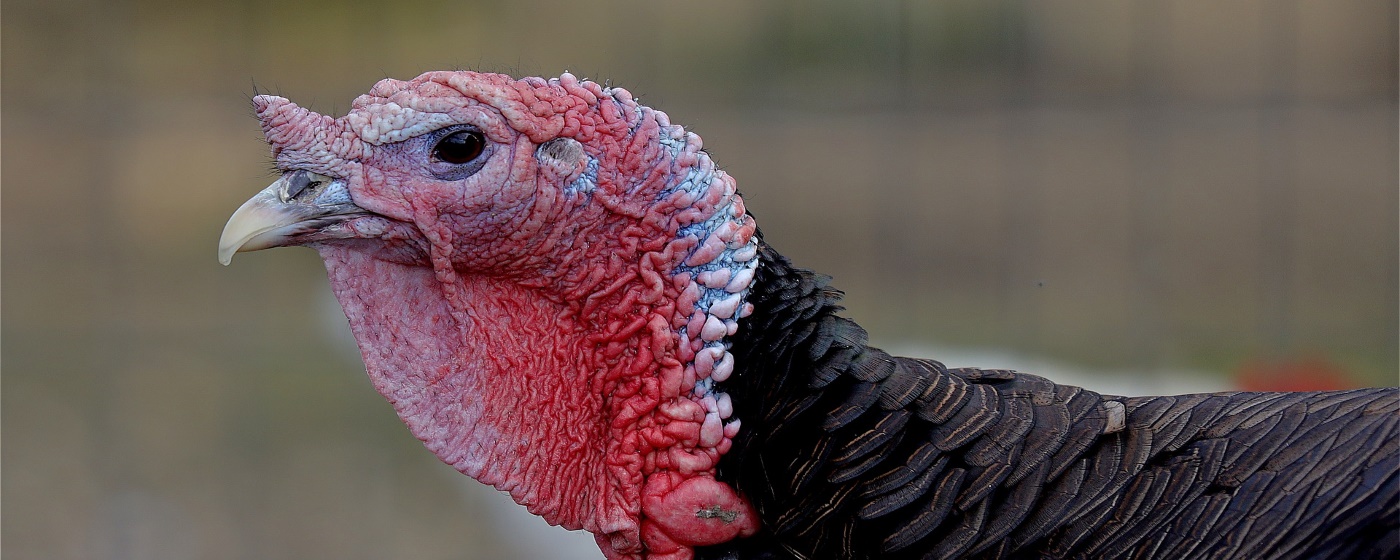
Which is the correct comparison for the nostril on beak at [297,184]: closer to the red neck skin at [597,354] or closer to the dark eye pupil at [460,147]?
the red neck skin at [597,354]

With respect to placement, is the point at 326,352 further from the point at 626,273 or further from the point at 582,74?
the point at 626,273

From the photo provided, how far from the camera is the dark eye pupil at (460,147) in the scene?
6.41 feet

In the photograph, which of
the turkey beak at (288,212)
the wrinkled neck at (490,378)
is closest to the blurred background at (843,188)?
the wrinkled neck at (490,378)

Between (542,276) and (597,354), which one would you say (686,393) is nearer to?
(597,354)

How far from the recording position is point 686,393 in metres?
1.96

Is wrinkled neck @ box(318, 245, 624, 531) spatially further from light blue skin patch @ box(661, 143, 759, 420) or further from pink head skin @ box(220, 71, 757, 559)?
light blue skin patch @ box(661, 143, 759, 420)

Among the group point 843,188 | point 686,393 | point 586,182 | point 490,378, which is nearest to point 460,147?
point 586,182

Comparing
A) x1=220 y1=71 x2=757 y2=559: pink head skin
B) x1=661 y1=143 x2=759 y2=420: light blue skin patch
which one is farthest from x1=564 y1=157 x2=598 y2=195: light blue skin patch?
x1=661 y1=143 x2=759 y2=420: light blue skin patch

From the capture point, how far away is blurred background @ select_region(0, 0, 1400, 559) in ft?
16.9

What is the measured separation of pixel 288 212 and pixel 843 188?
3618 mm

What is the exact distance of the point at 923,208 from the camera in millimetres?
5254

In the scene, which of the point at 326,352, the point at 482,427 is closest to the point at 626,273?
the point at 482,427

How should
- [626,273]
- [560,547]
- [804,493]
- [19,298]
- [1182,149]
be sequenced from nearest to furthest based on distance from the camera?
[804,493] → [626,273] → [560,547] → [1182,149] → [19,298]

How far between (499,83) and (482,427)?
68 cm
